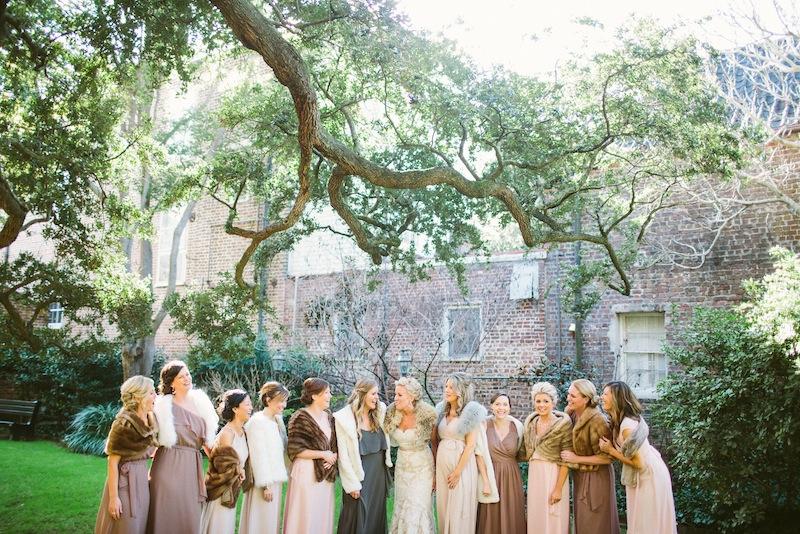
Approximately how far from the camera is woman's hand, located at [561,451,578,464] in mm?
6953

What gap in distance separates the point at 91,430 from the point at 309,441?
10.6 m

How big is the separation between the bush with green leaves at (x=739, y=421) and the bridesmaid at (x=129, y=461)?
6473 millimetres

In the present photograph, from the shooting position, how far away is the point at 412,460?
722 cm

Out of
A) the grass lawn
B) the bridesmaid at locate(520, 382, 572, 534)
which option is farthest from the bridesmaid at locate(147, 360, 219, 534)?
the bridesmaid at locate(520, 382, 572, 534)

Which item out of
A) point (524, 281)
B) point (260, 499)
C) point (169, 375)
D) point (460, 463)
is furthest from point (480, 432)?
point (524, 281)

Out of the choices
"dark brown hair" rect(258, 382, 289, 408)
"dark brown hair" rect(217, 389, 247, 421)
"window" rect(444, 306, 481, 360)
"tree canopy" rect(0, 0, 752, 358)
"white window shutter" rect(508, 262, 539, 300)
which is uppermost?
"tree canopy" rect(0, 0, 752, 358)

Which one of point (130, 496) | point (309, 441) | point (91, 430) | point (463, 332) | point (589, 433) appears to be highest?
point (463, 332)

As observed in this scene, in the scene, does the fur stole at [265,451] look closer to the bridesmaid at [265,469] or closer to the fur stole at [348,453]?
the bridesmaid at [265,469]

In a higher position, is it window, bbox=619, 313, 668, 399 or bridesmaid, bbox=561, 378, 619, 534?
window, bbox=619, 313, 668, 399

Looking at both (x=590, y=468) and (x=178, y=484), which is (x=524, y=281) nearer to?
(x=590, y=468)

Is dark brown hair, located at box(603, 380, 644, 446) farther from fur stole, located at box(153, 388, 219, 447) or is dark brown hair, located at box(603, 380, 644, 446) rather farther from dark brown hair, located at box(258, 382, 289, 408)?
fur stole, located at box(153, 388, 219, 447)

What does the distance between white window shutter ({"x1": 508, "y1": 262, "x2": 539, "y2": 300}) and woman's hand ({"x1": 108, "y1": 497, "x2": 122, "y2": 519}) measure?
1053 cm

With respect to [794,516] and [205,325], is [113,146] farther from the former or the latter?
[794,516]

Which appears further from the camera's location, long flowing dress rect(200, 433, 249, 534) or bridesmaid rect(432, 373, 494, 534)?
bridesmaid rect(432, 373, 494, 534)
